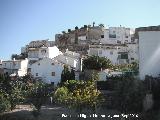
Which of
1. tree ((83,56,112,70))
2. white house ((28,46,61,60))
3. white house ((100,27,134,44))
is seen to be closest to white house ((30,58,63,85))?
tree ((83,56,112,70))

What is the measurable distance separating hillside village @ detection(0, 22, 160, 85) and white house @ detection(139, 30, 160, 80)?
100 millimetres

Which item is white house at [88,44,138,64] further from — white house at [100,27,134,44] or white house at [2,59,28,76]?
white house at [2,59,28,76]

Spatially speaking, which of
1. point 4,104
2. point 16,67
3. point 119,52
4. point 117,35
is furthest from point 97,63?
point 117,35

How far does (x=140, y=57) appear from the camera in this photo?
110 ft

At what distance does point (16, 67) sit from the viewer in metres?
60.9

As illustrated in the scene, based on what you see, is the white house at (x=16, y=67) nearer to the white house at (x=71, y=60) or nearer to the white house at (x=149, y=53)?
the white house at (x=71, y=60)

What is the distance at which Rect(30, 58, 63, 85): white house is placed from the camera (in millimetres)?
52375

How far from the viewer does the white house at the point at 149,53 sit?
32.8 metres

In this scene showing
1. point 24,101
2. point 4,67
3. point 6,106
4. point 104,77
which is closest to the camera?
point 6,106

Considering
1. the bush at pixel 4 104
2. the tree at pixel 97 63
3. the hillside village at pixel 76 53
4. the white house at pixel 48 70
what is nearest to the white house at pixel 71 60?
the hillside village at pixel 76 53

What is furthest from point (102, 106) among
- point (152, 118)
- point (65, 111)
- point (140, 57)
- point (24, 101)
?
point (24, 101)

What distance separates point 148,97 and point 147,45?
586cm

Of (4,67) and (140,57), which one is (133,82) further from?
(4,67)

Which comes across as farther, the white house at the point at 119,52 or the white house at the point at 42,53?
the white house at the point at 42,53
